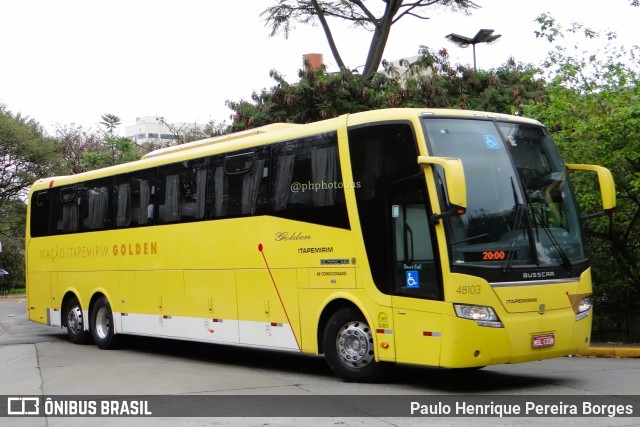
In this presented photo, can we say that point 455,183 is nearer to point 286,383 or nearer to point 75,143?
point 286,383

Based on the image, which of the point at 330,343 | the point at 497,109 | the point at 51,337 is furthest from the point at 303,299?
the point at 497,109

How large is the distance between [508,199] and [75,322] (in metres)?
11.8

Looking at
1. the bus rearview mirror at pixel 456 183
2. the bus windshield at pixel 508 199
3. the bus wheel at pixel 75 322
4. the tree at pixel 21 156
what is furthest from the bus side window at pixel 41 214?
the tree at pixel 21 156

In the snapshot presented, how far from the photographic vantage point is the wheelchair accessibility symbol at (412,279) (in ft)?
A: 34.8

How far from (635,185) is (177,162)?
822cm

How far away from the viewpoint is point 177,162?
15523mm

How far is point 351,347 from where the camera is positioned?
11.5 m

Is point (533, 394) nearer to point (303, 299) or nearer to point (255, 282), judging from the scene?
point (303, 299)

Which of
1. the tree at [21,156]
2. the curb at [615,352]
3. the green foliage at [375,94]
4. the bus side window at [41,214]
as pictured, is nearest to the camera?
the curb at [615,352]

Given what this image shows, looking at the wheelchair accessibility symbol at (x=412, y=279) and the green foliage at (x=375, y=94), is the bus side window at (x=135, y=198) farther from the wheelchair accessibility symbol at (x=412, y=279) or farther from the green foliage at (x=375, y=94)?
the green foliage at (x=375, y=94)

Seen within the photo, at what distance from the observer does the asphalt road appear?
9.02m

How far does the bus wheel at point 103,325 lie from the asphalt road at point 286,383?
0.36 meters

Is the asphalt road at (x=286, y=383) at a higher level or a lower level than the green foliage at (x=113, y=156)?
lower

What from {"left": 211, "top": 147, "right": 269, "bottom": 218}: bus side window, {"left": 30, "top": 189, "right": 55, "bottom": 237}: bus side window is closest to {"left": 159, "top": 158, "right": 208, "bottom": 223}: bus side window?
{"left": 211, "top": 147, "right": 269, "bottom": 218}: bus side window
